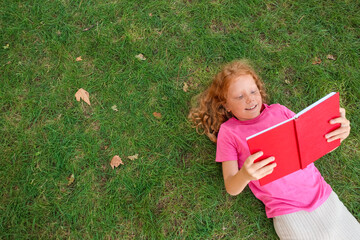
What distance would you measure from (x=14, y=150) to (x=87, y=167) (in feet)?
3.20

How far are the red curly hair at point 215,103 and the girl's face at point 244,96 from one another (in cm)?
13

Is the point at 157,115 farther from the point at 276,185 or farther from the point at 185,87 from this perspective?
the point at 276,185

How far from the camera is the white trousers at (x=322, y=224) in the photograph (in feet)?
9.36

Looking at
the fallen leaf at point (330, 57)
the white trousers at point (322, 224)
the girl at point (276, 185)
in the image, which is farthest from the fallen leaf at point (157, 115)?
the fallen leaf at point (330, 57)

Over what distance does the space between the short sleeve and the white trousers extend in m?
0.86

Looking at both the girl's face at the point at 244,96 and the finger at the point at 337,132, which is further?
the girl's face at the point at 244,96

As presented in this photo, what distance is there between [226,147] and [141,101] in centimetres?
138

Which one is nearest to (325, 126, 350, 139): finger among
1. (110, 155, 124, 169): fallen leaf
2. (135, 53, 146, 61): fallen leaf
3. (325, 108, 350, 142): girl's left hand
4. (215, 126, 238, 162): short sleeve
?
(325, 108, 350, 142): girl's left hand

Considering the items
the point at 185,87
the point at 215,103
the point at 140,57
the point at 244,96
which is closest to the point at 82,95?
the point at 140,57

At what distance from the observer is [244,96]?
2.81 metres

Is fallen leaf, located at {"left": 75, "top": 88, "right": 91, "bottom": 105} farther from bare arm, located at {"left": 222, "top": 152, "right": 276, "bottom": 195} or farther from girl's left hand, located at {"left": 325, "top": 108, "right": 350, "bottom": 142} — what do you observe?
girl's left hand, located at {"left": 325, "top": 108, "right": 350, "bottom": 142}

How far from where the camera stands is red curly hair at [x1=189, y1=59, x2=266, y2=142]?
3.11 meters

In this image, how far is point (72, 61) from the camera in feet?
12.8

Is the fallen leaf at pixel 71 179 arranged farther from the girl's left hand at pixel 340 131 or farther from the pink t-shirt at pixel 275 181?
the girl's left hand at pixel 340 131
